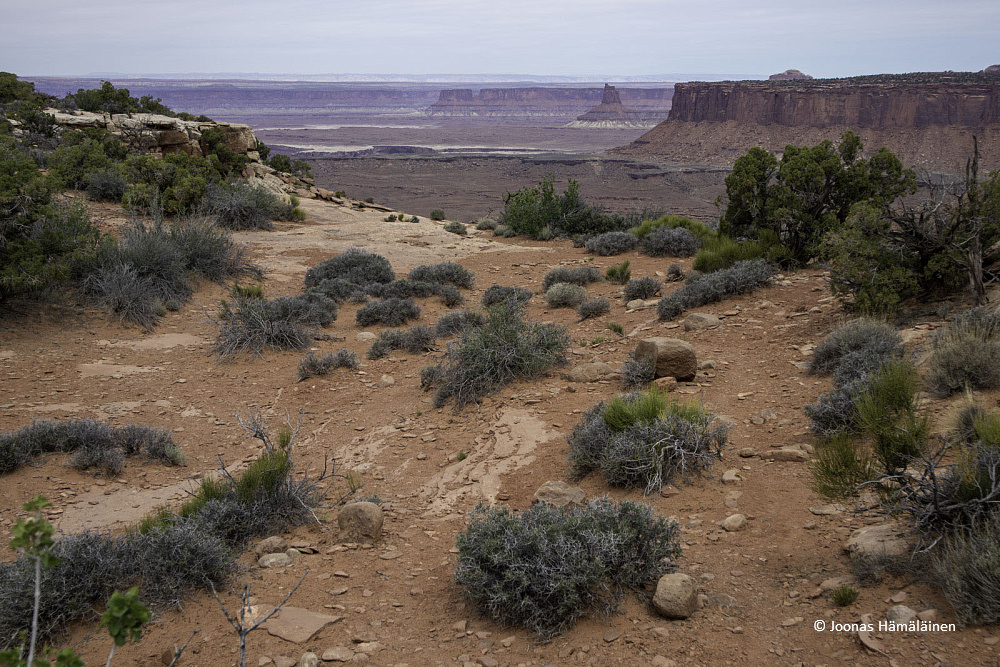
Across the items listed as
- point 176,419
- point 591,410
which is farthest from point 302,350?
point 591,410

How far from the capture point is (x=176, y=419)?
7.70 meters

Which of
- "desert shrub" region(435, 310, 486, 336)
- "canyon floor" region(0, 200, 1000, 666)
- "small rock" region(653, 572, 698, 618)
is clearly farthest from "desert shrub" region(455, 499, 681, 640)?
"desert shrub" region(435, 310, 486, 336)

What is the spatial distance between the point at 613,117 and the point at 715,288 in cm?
15752

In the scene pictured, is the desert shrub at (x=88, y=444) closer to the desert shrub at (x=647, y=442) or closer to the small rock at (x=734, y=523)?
the desert shrub at (x=647, y=442)

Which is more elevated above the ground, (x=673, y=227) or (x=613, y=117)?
(x=613, y=117)

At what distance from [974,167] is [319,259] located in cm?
1298

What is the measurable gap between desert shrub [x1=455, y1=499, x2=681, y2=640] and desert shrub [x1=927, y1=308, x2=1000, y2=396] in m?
2.86

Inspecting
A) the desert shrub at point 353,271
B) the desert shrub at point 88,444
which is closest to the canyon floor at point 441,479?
the desert shrub at point 88,444

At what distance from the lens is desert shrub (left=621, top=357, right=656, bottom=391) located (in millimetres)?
6859

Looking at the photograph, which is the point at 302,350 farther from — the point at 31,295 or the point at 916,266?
the point at 916,266

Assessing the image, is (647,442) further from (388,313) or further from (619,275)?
(619,275)

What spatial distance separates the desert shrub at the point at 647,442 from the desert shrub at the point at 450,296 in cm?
700

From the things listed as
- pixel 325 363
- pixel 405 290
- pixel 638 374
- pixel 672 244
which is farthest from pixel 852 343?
pixel 672 244

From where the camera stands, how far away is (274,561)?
4.35 meters
